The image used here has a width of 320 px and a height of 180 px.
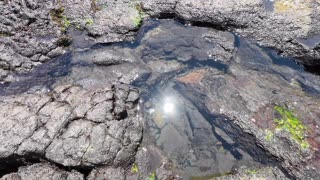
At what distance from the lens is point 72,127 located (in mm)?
4062

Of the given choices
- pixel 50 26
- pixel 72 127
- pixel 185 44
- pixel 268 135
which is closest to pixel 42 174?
pixel 72 127

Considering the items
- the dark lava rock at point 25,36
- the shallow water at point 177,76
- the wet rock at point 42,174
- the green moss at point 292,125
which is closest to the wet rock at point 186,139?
the shallow water at point 177,76

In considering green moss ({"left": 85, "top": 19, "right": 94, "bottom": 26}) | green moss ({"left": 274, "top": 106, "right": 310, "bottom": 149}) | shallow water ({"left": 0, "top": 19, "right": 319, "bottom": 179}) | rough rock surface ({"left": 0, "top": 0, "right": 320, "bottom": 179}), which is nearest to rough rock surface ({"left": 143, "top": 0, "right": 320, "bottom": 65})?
rough rock surface ({"left": 0, "top": 0, "right": 320, "bottom": 179})

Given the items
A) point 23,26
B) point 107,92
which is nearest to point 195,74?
point 107,92

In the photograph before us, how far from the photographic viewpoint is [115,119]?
4.24m

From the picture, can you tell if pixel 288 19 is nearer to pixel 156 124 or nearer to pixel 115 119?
pixel 156 124

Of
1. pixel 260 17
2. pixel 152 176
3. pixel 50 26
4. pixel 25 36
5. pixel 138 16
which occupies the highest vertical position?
pixel 260 17

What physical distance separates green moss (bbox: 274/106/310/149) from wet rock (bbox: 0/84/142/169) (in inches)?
78.7

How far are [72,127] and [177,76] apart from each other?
190cm

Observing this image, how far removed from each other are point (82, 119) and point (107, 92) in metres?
0.55

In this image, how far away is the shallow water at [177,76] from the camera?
14.1ft

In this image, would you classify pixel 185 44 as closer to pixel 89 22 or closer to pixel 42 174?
pixel 89 22

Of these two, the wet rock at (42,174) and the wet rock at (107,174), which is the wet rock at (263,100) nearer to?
the wet rock at (107,174)

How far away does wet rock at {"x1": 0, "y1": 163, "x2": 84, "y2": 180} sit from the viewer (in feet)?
12.4
